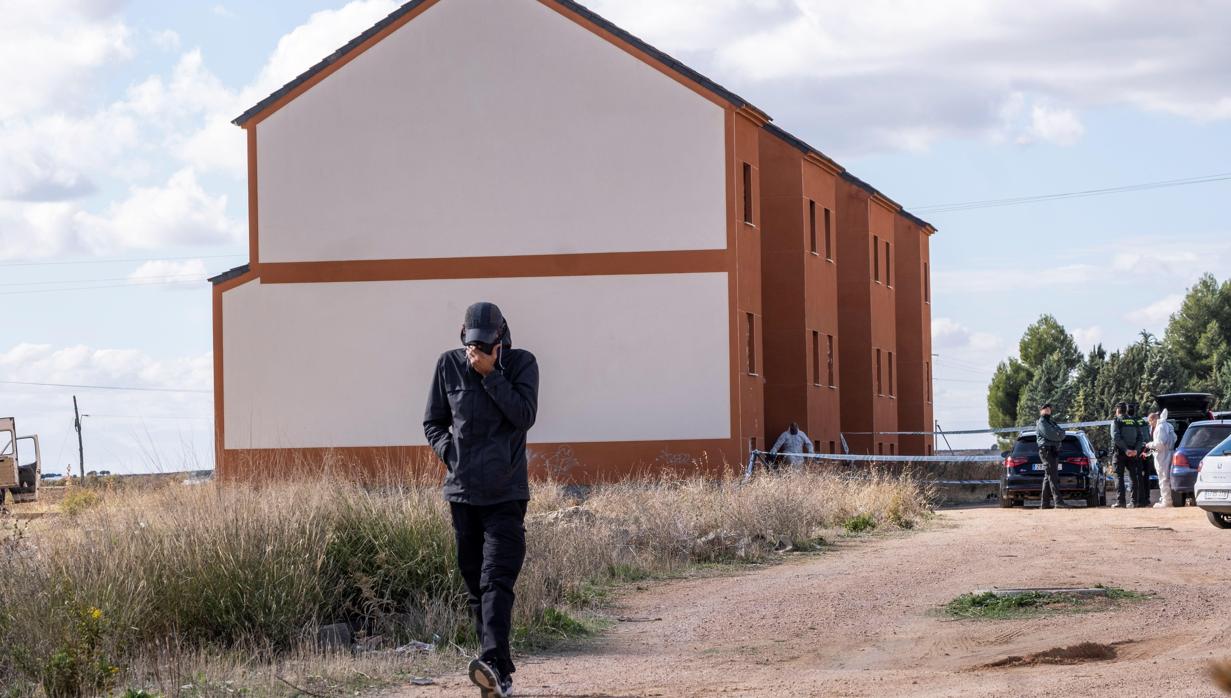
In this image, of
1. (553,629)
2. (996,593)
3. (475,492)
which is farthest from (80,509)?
(996,593)

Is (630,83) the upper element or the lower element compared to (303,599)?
upper

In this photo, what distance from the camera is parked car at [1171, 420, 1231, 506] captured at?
26188 mm

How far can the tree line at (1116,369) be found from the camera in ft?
285

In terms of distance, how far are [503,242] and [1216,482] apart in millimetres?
17899

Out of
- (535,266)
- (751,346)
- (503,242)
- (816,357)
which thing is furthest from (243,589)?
(816,357)

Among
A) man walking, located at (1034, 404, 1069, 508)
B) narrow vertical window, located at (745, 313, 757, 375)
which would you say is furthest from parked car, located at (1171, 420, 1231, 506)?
narrow vertical window, located at (745, 313, 757, 375)

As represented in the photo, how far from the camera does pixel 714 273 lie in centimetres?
3481

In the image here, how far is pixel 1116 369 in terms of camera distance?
87.1 metres

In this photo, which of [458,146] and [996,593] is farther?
[458,146]

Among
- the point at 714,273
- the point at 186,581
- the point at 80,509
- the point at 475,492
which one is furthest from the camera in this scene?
the point at 714,273

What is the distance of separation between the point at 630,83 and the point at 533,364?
89.0 ft

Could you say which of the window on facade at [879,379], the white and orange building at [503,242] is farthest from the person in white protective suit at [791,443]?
the window on facade at [879,379]

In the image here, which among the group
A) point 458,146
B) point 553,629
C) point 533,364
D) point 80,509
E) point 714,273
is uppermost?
point 458,146

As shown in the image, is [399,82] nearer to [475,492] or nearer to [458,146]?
[458,146]
